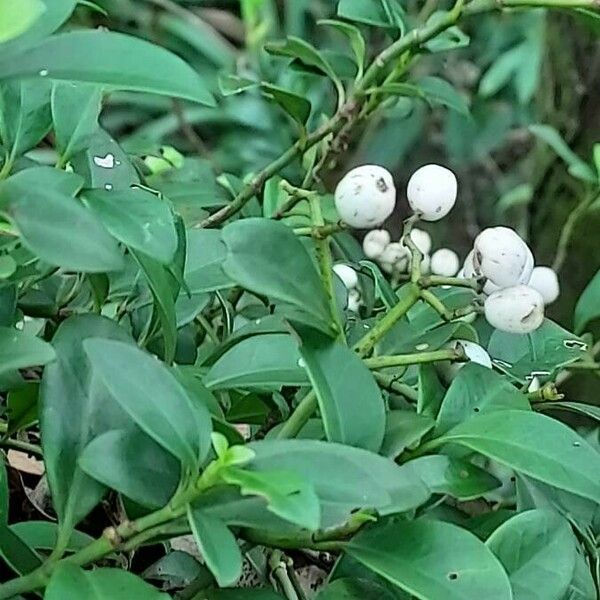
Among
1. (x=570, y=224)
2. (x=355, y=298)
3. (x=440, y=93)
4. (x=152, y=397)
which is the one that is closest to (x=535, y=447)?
(x=152, y=397)

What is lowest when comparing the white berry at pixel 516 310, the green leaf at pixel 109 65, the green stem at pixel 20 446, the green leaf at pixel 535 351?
the green stem at pixel 20 446

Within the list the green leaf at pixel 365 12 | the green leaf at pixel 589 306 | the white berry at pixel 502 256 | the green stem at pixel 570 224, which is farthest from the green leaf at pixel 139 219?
the green stem at pixel 570 224

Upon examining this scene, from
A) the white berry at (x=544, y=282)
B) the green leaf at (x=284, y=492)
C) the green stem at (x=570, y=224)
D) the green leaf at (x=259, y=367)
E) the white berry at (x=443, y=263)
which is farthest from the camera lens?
the green stem at (x=570, y=224)

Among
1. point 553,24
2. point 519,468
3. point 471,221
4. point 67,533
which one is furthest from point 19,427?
point 471,221

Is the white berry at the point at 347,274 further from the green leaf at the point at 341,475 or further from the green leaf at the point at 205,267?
the green leaf at the point at 341,475

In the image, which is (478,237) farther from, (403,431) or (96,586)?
(96,586)

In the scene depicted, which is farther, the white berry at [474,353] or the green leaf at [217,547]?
the white berry at [474,353]

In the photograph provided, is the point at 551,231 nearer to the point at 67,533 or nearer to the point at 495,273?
the point at 495,273
